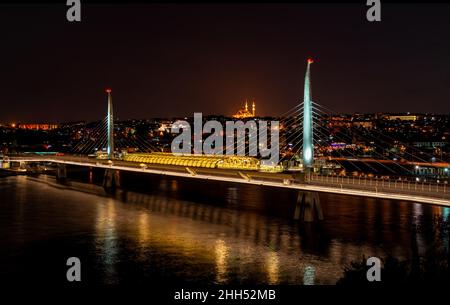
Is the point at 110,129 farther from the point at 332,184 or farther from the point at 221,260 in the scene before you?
the point at 221,260

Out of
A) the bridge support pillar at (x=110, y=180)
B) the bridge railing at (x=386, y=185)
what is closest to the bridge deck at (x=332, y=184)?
the bridge railing at (x=386, y=185)

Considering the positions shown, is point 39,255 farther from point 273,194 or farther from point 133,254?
point 273,194

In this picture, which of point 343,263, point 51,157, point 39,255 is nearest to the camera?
point 343,263

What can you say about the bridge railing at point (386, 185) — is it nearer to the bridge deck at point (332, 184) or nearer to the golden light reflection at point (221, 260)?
the bridge deck at point (332, 184)

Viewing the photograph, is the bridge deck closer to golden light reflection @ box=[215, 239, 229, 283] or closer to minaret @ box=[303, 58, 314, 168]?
minaret @ box=[303, 58, 314, 168]

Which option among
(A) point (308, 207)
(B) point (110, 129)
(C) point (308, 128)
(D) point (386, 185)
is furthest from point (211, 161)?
(B) point (110, 129)
